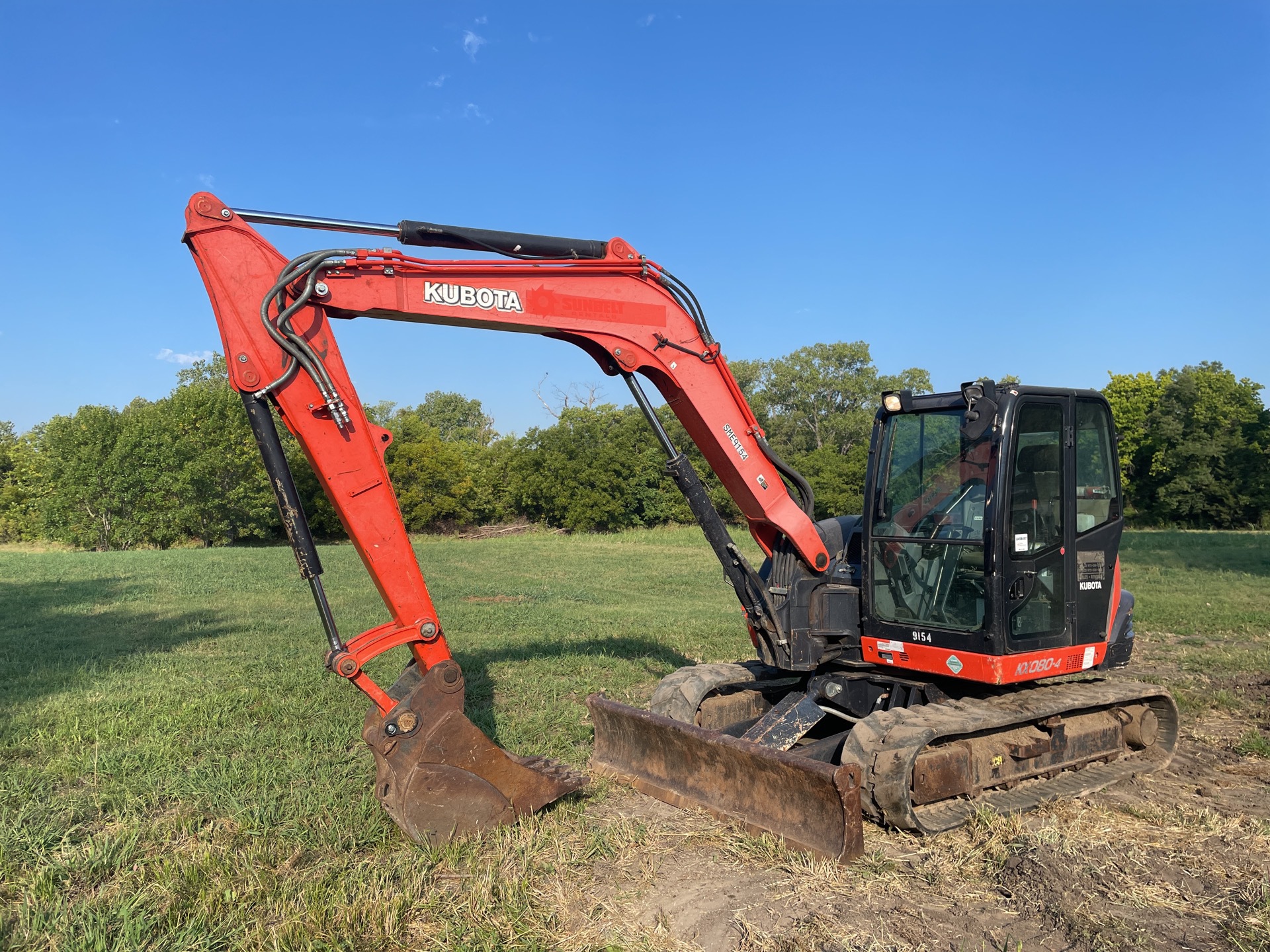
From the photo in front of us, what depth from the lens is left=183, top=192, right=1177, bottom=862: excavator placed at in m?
4.86

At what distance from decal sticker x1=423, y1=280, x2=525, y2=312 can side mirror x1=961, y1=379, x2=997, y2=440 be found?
113 inches

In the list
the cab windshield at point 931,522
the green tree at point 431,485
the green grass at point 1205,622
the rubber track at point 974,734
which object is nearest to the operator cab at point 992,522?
the cab windshield at point 931,522

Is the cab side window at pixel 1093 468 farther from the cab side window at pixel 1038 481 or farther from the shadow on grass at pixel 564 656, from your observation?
the shadow on grass at pixel 564 656

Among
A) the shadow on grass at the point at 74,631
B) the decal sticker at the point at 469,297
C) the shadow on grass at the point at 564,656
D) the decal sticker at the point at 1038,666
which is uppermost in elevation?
the decal sticker at the point at 469,297

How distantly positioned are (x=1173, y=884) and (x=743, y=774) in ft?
7.41

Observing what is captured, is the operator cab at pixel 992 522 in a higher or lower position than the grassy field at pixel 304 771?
higher

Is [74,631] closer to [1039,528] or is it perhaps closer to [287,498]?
[287,498]

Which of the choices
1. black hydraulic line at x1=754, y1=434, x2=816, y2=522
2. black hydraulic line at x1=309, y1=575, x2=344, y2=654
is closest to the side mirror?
black hydraulic line at x1=754, y1=434, x2=816, y2=522

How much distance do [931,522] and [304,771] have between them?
4.60 metres

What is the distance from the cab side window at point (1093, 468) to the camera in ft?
20.8

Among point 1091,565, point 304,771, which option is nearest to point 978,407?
point 1091,565

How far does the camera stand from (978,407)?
19.0 ft

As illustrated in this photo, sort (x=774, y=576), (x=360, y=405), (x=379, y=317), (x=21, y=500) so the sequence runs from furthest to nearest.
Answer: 1. (x=21, y=500)
2. (x=774, y=576)
3. (x=379, y=317)
4. (x=360, y=405)

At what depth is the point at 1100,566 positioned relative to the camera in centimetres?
639
